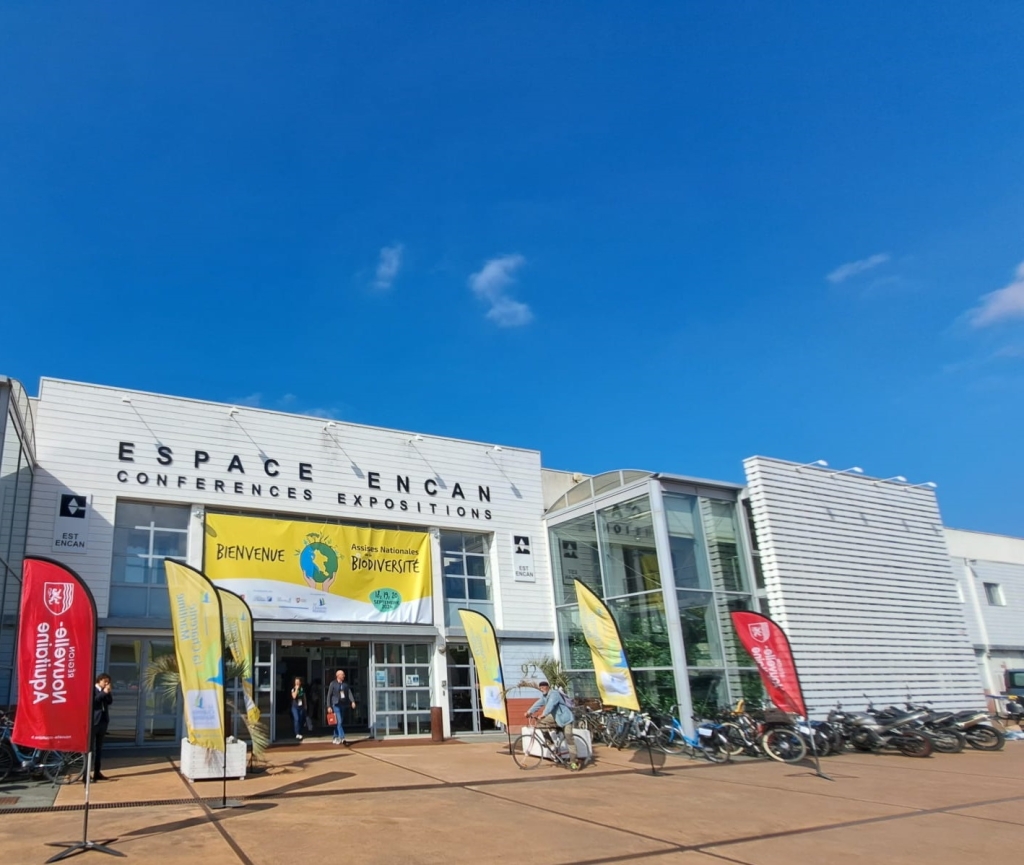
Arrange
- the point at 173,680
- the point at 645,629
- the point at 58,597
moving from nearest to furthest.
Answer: the point at 58,597, the point at 173,680, the point at 645,629

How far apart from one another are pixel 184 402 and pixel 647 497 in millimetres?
10056

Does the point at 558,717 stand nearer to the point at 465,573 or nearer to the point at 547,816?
the point at 547,816

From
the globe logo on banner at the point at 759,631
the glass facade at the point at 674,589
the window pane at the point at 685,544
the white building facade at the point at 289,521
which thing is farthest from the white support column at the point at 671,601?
the white building facade at the point at 289,521

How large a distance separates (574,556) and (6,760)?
12169mm

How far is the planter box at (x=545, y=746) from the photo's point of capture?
41.3 feet

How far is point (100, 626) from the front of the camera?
1418 centimetres

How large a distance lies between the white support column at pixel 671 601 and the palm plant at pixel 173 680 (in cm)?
741

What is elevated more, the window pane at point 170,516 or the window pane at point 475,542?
the window pane at point 170,516

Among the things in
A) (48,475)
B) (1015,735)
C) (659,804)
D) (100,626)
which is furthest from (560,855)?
(1015,735)

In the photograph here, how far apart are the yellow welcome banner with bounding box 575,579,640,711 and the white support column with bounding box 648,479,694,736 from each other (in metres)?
2.43

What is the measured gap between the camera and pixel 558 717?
12.0 m

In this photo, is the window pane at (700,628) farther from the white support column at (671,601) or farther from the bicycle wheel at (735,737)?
the bicycle wheel at (735,737)

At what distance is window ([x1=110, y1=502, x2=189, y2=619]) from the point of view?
49.1 feet

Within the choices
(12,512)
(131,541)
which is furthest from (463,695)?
(12,512)
